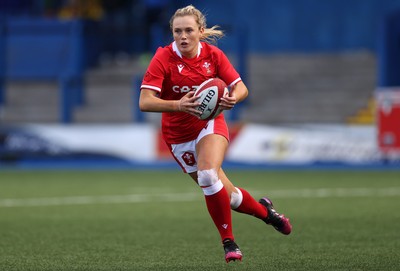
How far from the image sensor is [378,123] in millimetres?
19250

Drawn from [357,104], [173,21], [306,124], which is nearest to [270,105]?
[357,104]

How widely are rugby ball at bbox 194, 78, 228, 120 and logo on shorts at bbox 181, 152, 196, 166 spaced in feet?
1.90

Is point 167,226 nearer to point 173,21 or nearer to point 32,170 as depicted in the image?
point 173,21

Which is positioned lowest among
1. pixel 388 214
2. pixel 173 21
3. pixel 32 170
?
pixel 32 170

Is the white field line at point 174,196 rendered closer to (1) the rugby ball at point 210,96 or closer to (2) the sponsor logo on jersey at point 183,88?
(2) the sponsor logo on jersey at point 183,88

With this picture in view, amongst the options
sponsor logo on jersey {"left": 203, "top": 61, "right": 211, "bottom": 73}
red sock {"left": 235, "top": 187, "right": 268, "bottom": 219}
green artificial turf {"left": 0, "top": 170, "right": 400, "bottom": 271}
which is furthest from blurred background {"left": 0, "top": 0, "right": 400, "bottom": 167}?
sponsor logo on jersey {"left": 203, "top": 61, "right": 211, "bottom": 73}

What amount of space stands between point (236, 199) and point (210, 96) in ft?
3.60

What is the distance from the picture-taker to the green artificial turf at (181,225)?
300 inches

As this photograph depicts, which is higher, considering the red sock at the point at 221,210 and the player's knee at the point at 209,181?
the player's knee at the point at 209,181

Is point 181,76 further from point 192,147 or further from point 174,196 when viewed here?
point 174,196

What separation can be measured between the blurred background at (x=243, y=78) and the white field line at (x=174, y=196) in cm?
471

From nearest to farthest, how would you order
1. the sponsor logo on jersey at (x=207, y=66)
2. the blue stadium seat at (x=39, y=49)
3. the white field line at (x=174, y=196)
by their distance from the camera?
1. the sponsor logo on jersey at (x=207, y=66)
2. the white field line at (x=174, y=196)
3. the blue stadium seat at (x=39, y=49)

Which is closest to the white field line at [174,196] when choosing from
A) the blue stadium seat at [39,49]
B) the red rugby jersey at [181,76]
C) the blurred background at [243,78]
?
the blurred background at [243,78]

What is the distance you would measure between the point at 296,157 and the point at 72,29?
9.12 metres
